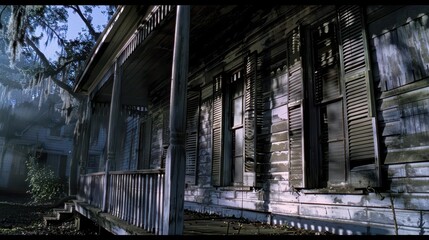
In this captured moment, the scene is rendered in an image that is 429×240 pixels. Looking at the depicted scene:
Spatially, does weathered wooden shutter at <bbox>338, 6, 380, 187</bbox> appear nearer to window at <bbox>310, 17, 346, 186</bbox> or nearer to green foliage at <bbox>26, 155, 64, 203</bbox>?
window at <bbox>310, 17, 346, 186</bbox>

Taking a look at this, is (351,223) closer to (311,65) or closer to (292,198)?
(292,198)

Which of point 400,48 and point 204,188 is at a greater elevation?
point 400,48

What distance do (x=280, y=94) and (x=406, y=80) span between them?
2.22 metres

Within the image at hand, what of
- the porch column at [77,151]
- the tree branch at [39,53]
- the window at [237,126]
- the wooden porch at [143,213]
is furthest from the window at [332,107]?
the tree branch at [39,53]

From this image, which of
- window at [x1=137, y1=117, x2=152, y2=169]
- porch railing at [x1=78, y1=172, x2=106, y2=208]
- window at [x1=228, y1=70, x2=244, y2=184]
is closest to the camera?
window at [x1=228, y1=70, x2=244, y2=184]

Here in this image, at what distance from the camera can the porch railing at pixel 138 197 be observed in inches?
159

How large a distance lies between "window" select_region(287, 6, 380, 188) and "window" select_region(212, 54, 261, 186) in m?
1.01

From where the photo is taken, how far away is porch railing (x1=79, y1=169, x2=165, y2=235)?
13.3ft

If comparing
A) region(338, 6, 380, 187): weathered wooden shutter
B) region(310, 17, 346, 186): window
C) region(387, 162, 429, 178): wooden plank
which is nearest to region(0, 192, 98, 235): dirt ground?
region(310, 17, 346, 186): window

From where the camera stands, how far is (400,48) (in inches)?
148

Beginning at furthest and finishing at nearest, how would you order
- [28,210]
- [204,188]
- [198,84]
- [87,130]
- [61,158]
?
[61,158]
[28,210]
[87,130]
[198,84]
[204,188]

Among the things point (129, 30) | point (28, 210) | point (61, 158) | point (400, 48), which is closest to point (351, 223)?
point (400, 48)

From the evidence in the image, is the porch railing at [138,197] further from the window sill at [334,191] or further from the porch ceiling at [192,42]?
the porch ceiling at [192,42]

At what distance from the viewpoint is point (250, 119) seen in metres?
6.19
